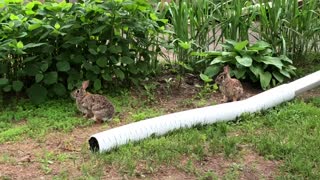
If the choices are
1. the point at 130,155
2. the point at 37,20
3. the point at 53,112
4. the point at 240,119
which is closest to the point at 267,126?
the point at 240,119

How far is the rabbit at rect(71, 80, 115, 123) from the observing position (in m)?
5.57

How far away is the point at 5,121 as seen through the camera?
575 cm

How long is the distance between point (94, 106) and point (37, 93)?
2.93 ft

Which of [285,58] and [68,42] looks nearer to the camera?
[68,42]

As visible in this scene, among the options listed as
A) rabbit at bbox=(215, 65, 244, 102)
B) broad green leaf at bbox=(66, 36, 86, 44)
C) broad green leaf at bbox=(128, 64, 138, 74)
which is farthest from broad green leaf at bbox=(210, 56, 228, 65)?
broad green leaf at bbox=(66, 36, 86, 44)

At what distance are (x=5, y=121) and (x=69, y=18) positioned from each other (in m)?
1.30

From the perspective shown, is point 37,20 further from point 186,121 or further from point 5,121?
point 186,121

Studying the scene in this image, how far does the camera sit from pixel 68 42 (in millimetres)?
6102

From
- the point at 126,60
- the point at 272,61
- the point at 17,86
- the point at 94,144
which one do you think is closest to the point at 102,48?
the point at 126,60

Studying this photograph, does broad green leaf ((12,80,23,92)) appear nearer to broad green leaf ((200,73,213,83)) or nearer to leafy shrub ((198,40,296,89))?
broad green leaf ((200,73,213,83))

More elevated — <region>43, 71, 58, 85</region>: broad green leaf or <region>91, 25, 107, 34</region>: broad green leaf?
<region>91, 25, 107, 34</region>: broad green leaf

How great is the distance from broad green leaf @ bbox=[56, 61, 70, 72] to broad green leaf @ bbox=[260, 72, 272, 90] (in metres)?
2.29

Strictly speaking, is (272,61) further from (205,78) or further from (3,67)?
(3,67)

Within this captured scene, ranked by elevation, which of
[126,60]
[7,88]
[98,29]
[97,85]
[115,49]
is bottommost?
[97,85]
